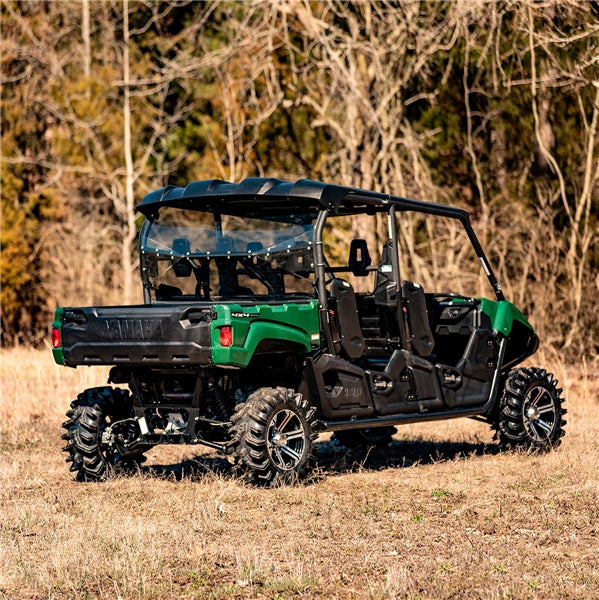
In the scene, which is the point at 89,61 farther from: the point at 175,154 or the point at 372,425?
the point at 372,425

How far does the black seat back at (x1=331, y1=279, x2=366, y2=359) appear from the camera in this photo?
9742 millimetres

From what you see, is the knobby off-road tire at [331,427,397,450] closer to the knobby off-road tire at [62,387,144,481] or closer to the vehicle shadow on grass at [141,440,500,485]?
the vehicle shadow on grass at [141,440,500,485]

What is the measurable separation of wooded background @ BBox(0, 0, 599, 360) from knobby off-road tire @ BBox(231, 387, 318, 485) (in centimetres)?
628

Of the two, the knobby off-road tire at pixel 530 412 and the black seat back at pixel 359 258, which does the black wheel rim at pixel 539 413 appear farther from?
the black seat back at pixel 359 258

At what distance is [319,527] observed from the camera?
7.77m

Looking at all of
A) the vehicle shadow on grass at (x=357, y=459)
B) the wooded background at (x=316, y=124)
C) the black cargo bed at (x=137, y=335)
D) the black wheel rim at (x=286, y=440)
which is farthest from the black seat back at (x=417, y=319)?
the wooded background at (x=316, y=124)

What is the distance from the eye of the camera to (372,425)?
9930mm

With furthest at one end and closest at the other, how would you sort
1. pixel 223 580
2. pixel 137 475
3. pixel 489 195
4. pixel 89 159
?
pixel 89 159, pixel 489 195, pixel 137 475, pixel 223 580

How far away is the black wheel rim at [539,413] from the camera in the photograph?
11.3 m

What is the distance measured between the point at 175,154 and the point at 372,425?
75.0 feet

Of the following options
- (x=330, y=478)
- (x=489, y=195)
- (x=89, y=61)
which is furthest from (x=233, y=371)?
(x=89, y=61)

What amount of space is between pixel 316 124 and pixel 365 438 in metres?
10.6

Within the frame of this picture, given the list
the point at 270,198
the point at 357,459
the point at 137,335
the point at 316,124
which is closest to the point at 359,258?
the point at 270,198

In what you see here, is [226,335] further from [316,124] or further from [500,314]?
[316,124]
